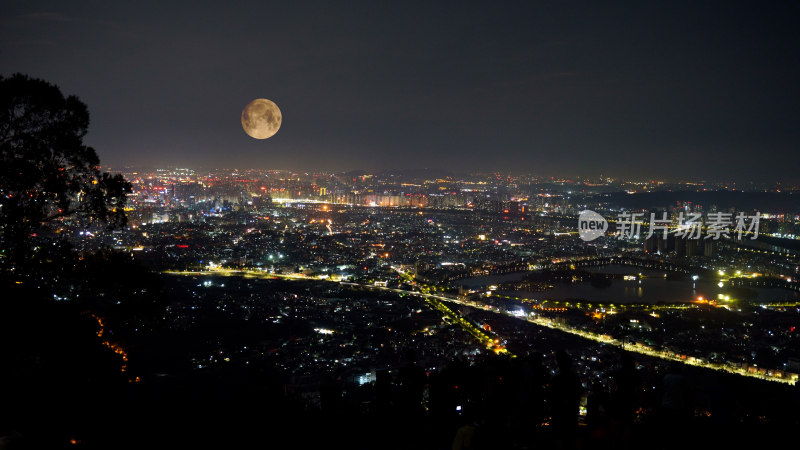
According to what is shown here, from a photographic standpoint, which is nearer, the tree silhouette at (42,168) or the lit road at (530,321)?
the tree silhouette at (42,168)

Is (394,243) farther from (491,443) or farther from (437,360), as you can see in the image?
(491,443)

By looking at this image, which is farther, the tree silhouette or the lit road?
the lit road

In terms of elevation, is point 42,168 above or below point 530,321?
above

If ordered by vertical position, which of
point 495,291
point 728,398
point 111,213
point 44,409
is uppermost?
point 111,213

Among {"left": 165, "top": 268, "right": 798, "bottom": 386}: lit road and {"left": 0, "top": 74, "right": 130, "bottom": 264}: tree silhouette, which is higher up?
{"left": 0, "top": 74, "right": 130, "bottom": 264}: tree silhouette

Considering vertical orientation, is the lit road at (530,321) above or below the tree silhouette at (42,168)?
below

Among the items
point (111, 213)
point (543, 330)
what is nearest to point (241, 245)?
point (543, 330)

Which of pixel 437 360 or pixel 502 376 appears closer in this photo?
pixel 502 376

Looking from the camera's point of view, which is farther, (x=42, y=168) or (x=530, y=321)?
(x=530, y=321)
